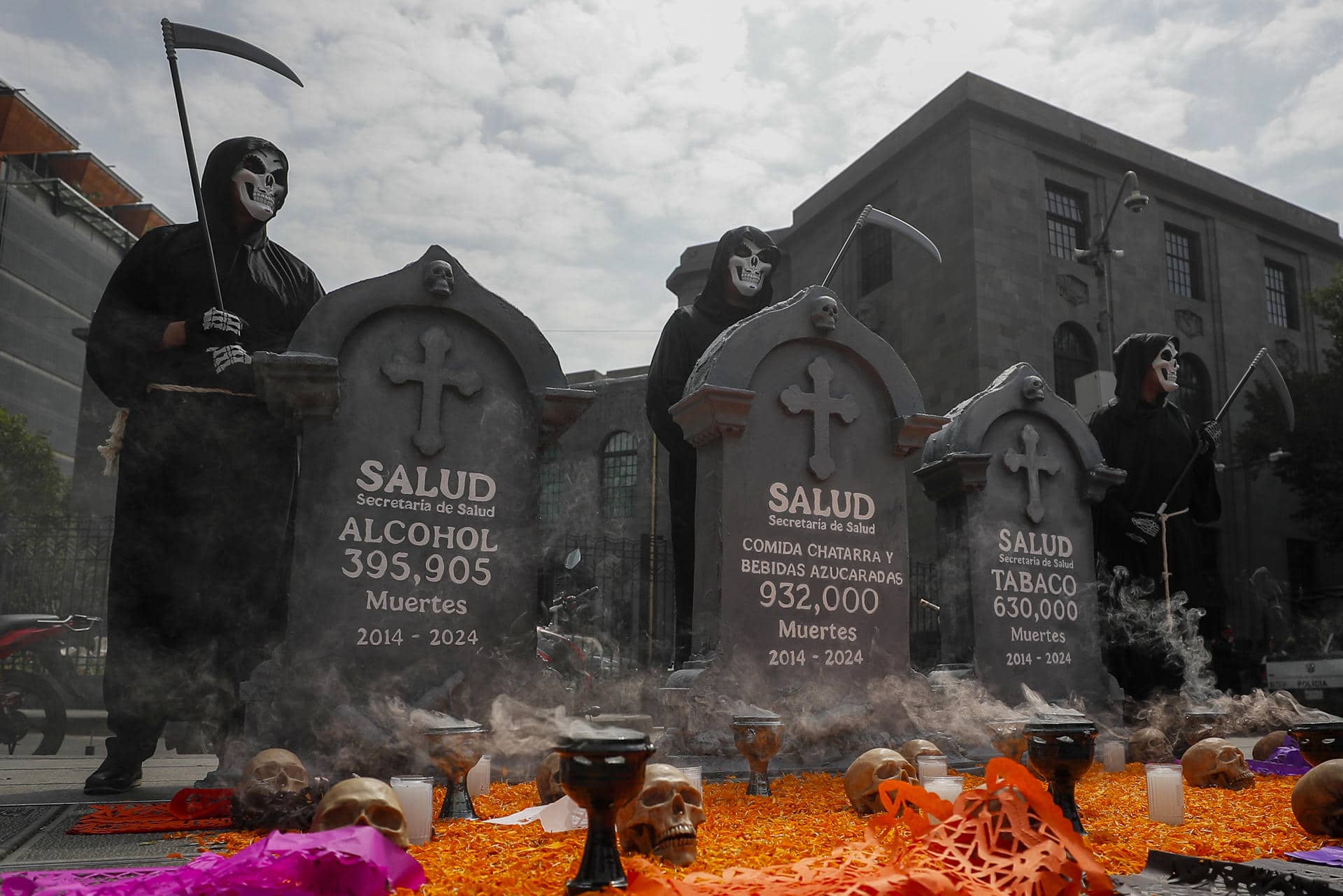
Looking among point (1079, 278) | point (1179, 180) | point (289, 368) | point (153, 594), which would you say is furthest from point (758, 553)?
point (1179, 180)

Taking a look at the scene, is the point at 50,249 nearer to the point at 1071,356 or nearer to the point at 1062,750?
the point at 1071,356

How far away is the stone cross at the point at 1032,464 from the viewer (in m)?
8.16

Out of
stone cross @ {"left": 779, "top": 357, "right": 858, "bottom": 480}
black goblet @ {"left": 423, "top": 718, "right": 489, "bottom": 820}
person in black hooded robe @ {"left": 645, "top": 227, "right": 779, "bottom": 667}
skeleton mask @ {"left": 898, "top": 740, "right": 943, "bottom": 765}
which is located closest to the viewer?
black goblet @ {"left": 423, "top": 718, "right": 489, "bottom": 820}

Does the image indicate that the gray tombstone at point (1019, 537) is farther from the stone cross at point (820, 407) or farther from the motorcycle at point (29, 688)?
the motorcycle at point (29, 688)

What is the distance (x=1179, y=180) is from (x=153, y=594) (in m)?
23.5

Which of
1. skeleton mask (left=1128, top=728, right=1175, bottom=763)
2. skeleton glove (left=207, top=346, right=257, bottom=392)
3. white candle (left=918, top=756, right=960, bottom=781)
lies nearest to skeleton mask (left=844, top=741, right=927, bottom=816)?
white candle (left=918, top=756, right=960, bottom=781)

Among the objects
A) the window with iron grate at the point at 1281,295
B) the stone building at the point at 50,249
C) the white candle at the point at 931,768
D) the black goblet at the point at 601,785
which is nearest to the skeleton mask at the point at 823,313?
the white candle at the point at 931,768

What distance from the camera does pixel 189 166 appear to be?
235 inches

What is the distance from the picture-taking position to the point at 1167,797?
4469mm

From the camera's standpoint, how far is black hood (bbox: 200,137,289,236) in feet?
20.1

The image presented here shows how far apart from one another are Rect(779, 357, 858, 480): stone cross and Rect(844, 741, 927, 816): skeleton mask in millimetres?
2687

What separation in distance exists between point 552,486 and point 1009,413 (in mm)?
15663

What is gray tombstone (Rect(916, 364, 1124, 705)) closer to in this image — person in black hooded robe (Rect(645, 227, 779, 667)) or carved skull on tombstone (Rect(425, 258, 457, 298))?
person in black hooded robe (Rect(645, 227, 779, 667))

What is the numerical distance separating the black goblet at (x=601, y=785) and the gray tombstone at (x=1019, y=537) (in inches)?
212
